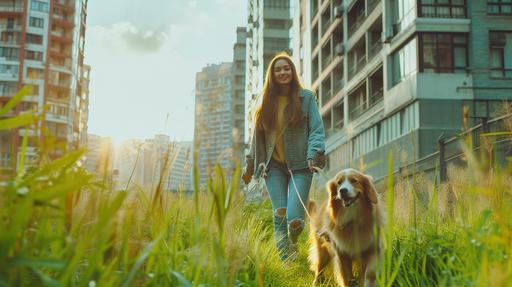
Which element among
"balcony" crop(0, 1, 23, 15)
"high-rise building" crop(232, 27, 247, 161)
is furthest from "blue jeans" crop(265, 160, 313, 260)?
"high-rise building" crop(232, 27, 247, 161)

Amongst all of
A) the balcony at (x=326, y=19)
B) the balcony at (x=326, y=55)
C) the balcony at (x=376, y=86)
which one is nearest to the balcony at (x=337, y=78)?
the balcony at (x=326, y=55)

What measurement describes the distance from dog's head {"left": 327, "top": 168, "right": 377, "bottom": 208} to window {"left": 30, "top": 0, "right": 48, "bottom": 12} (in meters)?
74.1

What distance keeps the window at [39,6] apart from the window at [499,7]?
191ft

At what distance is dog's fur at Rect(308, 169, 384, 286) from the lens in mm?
4488

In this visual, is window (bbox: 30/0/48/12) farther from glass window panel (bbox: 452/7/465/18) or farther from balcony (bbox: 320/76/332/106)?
glass window panel (bbox: 452/7/465/18)

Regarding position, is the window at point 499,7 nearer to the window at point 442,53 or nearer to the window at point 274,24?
the window at point 442,53

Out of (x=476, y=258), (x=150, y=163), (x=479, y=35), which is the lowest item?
(x=476, y=258)

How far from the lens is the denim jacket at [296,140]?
18.9 ft

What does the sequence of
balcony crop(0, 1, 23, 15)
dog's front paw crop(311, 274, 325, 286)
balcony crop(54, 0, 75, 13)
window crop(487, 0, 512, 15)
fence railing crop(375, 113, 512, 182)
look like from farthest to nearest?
balcony crop(54, 0, 75, 13) < balcony crop(0, 1, 23, 15) < window crop(487, 0, 512, 15) < fence railing crop(375, 113, 512, 182) < dog's front paw crop(311, 274, 325, 286)

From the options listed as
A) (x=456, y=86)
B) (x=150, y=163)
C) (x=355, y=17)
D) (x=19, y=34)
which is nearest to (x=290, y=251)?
(x=150, y=163)

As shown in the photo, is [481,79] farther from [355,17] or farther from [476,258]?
[476,258]

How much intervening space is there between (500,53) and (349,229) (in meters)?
26.3

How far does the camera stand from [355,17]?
41.4 metres

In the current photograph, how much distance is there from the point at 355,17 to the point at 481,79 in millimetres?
15821
